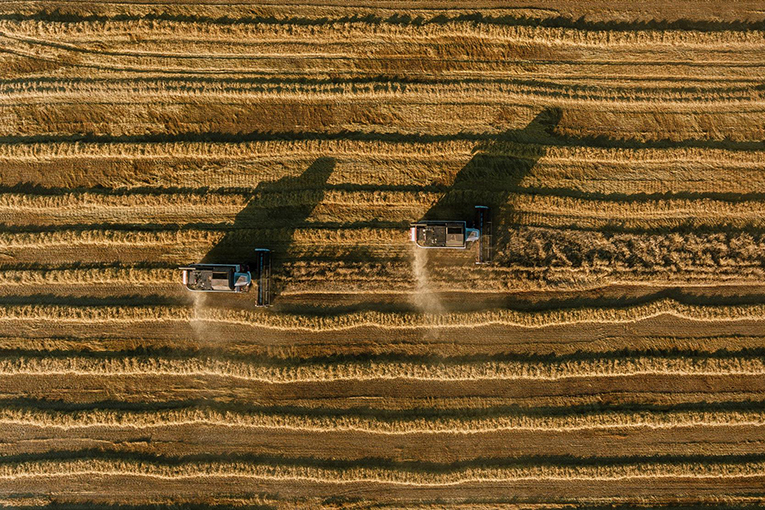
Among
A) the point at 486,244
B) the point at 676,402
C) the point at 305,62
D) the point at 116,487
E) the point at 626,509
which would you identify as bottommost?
the point at 626,509

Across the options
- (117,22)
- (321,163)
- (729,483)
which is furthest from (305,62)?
(729,483)

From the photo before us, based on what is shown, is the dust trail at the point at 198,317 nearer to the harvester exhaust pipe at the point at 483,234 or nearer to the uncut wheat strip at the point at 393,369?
the uncut wheat strip at the point at 393,369

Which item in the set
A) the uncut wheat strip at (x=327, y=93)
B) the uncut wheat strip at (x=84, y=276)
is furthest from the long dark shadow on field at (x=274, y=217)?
the uncut wheat strip at (x=327, y=93)

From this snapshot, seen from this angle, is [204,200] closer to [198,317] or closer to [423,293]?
[198,317]

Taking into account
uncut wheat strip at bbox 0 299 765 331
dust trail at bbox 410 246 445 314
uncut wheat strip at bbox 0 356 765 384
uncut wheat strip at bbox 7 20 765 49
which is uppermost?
uncut wheat strip at bbox 7 20 765 49

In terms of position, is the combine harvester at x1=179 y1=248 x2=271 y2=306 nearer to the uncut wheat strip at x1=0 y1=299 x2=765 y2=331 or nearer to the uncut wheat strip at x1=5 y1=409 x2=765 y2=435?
the uncut wheat strip at x1=0 y1=299 x2=765 y2=331

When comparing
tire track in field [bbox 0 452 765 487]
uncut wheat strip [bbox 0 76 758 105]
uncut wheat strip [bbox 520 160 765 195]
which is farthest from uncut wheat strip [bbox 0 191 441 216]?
tire track in field [bbox 0 452 765 487]

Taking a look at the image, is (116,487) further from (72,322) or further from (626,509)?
(626,509)
